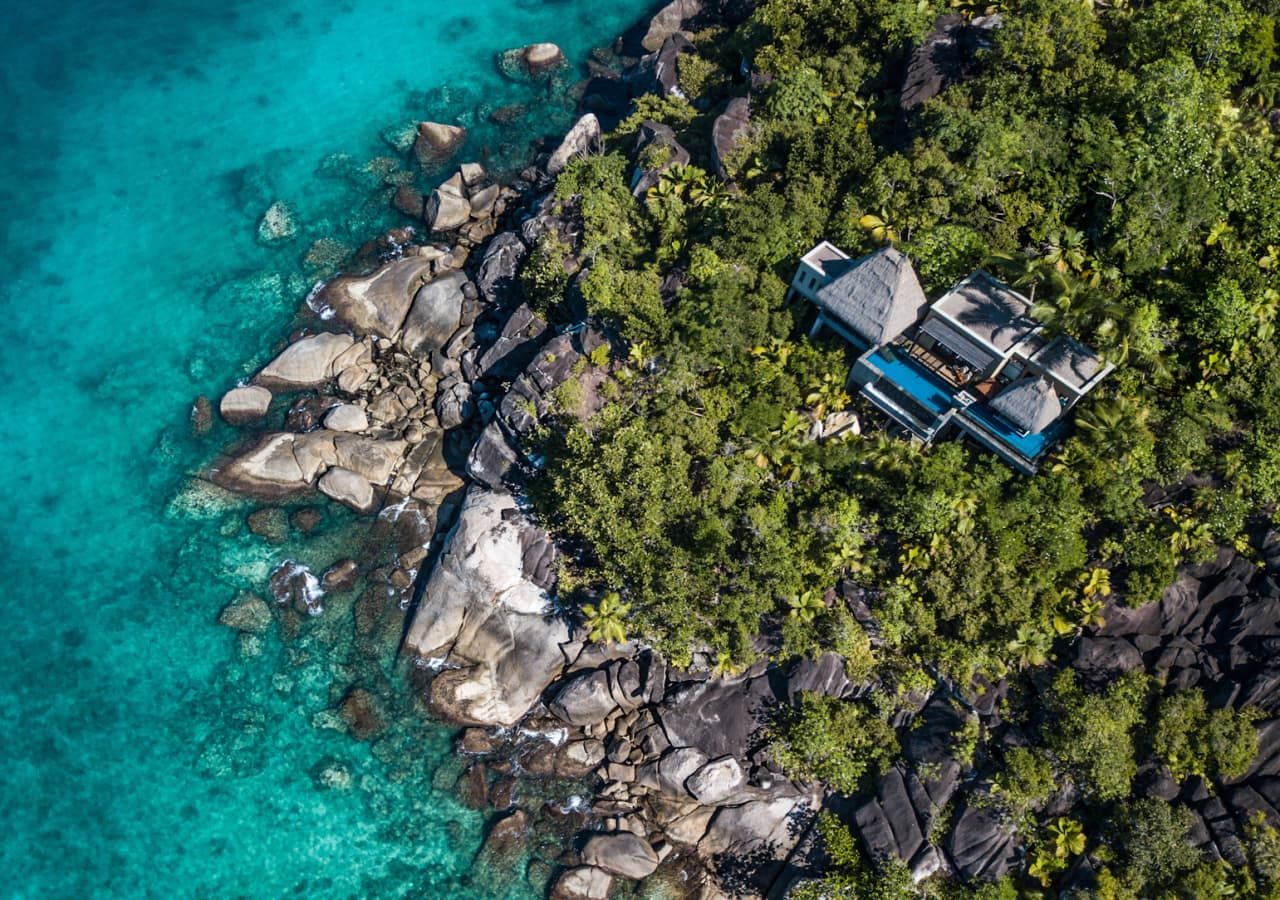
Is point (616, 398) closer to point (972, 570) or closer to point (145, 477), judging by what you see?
point (972, 570)

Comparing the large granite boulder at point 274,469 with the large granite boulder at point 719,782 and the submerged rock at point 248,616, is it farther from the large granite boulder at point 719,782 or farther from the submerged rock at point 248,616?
the large granite boulder at point 719,782

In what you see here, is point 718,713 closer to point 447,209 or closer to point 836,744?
point 836,744

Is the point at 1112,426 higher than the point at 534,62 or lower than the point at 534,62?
lower

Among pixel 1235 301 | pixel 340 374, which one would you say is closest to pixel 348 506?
pixel 340 374

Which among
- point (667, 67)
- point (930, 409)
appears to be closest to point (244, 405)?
point (667, 67)

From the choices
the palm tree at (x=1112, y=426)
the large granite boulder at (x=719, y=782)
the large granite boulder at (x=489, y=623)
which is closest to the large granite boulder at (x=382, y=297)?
the large granite boulder at (x=489, y=623)

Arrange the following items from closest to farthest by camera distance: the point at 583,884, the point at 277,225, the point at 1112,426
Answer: the point at 1112,426, the point at 583,884, the point at 277,225

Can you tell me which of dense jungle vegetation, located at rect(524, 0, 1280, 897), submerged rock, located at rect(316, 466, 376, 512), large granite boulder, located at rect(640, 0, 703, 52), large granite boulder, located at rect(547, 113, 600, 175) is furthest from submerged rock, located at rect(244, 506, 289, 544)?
large granite boulder, located at rect(640, 0, 703, 52)
